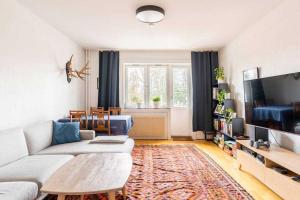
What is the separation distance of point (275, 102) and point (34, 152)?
315 cm

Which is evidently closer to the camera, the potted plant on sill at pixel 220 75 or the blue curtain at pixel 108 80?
the potted plant on sill at pixel 220 75

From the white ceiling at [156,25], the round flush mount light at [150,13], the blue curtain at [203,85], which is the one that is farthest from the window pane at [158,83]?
the round flush mount light at [150,13]

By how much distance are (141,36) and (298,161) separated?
328cm

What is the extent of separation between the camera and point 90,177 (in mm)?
1702

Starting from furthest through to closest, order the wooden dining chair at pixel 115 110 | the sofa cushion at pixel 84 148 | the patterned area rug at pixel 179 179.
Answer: the wooden dining chair at pixel 115 110 < the sofa cushion at pixel 84 148 < the patterned area rug at pixel 179 179

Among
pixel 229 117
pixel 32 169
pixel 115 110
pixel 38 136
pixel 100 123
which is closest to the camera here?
pixel 32 169

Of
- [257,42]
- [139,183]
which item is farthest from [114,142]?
[257,42]

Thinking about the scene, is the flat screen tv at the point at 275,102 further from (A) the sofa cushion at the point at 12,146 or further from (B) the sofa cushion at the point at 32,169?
(A) the sofa cushion at the point at 12,146

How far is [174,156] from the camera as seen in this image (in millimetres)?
3760

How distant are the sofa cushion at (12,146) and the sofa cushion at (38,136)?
102 millimetres

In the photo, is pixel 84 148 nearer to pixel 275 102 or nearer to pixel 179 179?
pixel 179 179

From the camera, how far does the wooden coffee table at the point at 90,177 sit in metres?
1.50

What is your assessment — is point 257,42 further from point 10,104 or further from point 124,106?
point 10,104

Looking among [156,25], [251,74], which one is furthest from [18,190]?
[251,74]
